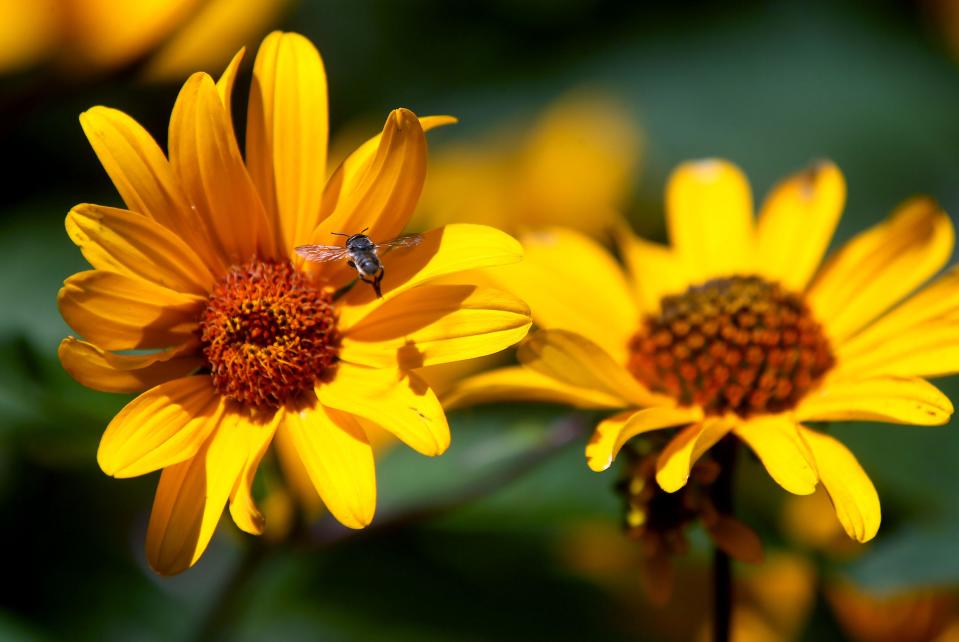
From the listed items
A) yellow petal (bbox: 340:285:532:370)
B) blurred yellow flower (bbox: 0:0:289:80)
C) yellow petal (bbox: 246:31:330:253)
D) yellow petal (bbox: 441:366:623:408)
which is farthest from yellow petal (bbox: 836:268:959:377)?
blurred yellow flower (bbox: 0:0:289:80)

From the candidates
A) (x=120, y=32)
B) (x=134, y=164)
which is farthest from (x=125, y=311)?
(x=120, y=32)

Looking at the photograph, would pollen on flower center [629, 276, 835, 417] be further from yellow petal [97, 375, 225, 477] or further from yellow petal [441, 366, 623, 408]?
yellow petal [97, 375, 225, 477]

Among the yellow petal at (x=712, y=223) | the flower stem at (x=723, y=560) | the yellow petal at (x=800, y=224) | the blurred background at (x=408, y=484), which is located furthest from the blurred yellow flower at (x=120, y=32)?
the flower stem at (x=723, y=560)

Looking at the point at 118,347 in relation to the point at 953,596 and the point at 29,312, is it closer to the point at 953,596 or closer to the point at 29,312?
the point at 29,312

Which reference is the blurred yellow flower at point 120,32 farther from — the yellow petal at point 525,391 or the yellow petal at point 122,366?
the yellow petal at point 525,391

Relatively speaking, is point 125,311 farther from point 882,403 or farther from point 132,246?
point 882,403

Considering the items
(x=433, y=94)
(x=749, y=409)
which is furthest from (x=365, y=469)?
(x=433, y=94)
